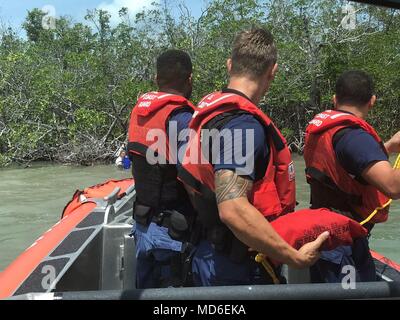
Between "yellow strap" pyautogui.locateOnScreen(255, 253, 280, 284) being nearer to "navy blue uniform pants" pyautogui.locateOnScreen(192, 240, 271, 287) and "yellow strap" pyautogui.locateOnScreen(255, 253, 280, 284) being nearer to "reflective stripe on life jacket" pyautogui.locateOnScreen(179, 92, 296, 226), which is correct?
"navy blue uniform pants" pyautogui.locateOnScreen(192, 240, 271, 287)

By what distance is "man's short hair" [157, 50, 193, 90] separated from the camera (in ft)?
8.07

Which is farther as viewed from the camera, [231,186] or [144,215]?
[144,215]

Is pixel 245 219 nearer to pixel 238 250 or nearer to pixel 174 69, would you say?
pixel 238 250

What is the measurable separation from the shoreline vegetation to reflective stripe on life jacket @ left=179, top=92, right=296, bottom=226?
44.5 ft

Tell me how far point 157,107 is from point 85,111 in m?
13.6

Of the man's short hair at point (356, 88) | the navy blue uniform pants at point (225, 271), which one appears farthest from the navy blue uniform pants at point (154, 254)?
the man's short hair at point (356, 88)

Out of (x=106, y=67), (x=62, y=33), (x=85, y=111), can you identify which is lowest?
(x=85, y=111)

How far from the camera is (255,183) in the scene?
1729 millimetres

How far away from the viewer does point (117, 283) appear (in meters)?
2.97

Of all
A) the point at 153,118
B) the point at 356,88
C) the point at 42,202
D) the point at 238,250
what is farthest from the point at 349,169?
the point at 42,202

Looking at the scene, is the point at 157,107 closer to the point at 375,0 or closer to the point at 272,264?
the point at 272,264

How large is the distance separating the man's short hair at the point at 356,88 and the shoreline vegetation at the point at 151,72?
1304 cm

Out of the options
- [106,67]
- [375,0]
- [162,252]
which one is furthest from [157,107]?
[106,67]

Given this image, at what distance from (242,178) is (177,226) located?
70cm
